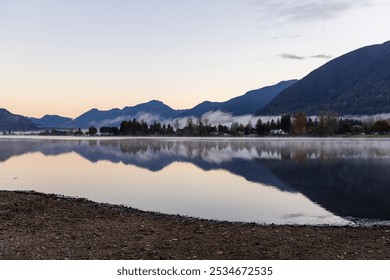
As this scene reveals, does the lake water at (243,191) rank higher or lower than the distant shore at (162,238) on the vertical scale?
lower

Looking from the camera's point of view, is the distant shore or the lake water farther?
the lake water

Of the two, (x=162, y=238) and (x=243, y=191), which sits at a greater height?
(x=162, y=238)

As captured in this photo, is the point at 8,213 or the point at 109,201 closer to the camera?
the point at 8,213

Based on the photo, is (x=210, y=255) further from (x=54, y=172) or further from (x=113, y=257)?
(x=54, y=172)

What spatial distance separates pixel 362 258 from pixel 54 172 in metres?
41.3

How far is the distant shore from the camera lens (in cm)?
1376

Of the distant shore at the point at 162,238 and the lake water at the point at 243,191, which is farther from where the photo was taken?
the lake water at the point at 243,191

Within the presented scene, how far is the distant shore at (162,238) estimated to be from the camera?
1376 centimetres

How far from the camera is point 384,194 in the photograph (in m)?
30.3

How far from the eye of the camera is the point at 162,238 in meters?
16.0

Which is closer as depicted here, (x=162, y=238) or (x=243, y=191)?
(x=162, y=238)

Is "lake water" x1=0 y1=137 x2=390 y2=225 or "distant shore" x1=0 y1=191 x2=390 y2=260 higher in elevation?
"distant shore" x1=0 y1=191 x2=390 y2=260
